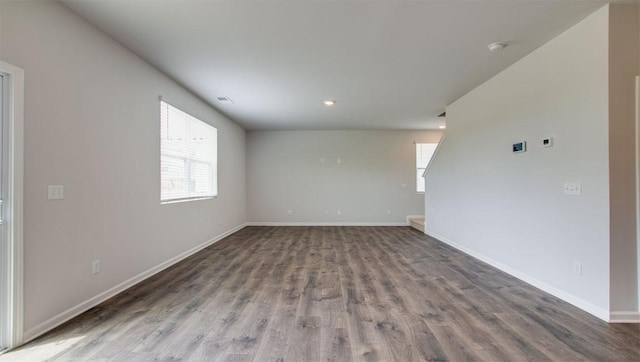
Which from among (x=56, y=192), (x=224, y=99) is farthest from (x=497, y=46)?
(x=56, y=192)

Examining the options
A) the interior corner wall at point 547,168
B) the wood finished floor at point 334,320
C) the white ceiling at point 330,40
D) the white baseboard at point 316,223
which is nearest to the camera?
the wood finished floor at point 334,320

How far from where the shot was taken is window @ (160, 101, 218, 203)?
384 cm

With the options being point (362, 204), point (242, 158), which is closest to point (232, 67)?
point (242, 158)

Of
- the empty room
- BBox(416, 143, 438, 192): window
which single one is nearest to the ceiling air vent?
the empty room

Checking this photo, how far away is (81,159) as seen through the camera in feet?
8.05

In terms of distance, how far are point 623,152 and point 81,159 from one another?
179 inches

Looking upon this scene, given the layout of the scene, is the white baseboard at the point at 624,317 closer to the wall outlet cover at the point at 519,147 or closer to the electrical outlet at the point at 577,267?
the electrical outlet at the point at 577,267

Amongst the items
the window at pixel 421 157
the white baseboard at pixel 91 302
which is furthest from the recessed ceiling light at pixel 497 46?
the window at pixel 421 157

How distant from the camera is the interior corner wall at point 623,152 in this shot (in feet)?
7.57

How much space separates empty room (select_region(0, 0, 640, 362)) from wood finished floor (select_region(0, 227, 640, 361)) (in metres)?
0.02

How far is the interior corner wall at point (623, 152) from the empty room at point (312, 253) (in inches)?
0.6

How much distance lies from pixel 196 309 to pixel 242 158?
5153mm

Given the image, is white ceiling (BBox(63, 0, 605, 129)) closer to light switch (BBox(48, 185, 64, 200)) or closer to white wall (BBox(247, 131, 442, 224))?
light switch (BBox(48, 185, 64, 200))

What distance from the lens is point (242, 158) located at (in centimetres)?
730
